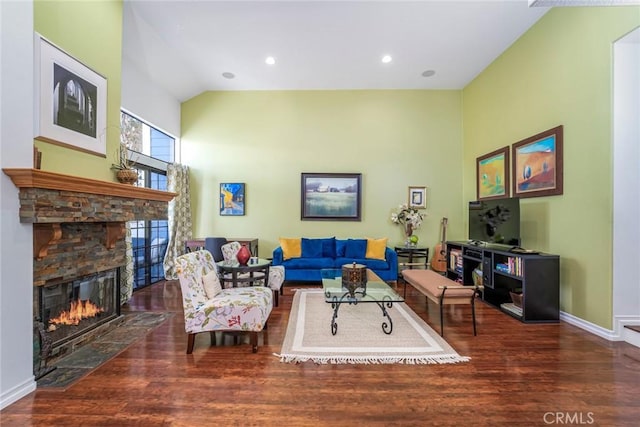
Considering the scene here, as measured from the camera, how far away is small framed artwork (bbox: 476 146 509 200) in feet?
14.3

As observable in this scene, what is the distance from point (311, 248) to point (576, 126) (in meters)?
4.17

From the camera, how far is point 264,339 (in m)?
2.80

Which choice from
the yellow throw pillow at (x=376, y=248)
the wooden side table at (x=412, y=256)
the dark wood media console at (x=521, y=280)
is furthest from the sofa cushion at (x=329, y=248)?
the dark wood media console at (x=521, y=280)

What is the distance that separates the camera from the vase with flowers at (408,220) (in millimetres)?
5473

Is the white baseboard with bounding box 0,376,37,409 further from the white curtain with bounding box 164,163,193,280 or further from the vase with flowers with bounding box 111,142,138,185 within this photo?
the white curtain with bounding box 164,163,193,280

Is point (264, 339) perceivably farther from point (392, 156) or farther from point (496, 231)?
point (392, 156)

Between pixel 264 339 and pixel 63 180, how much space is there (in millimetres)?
2198

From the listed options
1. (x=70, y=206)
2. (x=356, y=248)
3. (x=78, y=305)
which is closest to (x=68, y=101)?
(x=70, y=206)

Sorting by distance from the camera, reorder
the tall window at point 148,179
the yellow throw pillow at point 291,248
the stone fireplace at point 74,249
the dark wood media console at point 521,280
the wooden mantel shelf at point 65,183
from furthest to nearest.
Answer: the yellow throw pillow at point 291,248 < the tall window at point 148,179 < the dark wood media console at point 521,280 < the stone fireplace at point 74,249 < the wooden mantel shelf at point 65,183

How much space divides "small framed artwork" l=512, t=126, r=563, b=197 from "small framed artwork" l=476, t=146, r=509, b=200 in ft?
0.73

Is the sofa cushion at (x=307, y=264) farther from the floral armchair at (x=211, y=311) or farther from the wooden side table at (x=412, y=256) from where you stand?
the floral armchair at (x=211, y=311)

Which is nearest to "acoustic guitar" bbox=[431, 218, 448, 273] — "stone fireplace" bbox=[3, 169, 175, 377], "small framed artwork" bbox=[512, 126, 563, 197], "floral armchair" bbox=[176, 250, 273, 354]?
"small framed artwork" bbox=[512, 126, 563, 197]

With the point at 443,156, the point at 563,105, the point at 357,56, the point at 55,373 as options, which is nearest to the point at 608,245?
the point at 563,105

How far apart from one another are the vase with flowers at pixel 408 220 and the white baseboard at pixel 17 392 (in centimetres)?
527
